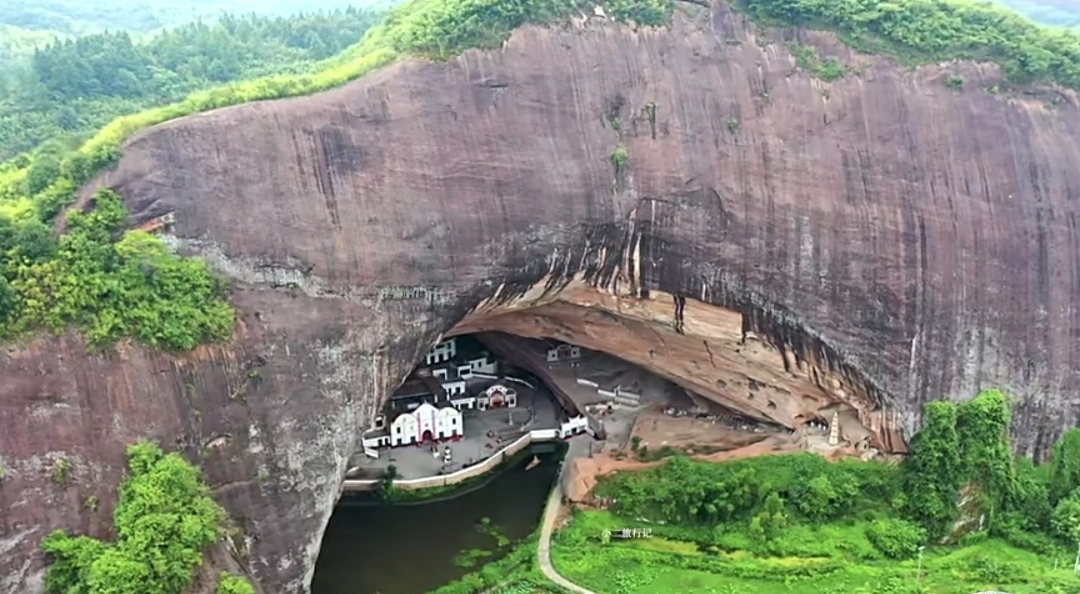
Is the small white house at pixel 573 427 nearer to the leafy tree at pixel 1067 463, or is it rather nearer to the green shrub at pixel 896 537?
the green shrub at pixel 896 537

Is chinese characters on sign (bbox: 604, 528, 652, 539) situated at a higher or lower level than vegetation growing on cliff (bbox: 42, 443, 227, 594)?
lower

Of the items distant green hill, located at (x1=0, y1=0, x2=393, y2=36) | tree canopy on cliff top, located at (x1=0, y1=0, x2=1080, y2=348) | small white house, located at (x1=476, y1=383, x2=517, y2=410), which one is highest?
distant green hill, located at (x1=0, y1=0, x2=393, y2=36)

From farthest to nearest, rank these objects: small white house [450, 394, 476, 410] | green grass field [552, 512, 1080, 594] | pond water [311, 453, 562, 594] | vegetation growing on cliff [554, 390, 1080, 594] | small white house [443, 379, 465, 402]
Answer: small white house [443, 379, 465, 402]
small white house [450, 394, 476, 410]
pond water [311, 453, 562, 594]
vegetation growing on cliff [554, 390, 1080, 594]
green grass field [552, 512, 1080, 594]

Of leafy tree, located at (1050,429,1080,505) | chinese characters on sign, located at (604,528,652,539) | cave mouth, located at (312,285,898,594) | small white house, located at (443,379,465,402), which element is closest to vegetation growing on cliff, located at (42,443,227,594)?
cave mouth, located at (312,285,898,594)

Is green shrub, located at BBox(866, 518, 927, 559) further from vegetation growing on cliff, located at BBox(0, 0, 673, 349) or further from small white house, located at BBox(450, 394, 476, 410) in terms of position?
vegetation growing on cliff, located at BBox(0, 0, 673, 349)

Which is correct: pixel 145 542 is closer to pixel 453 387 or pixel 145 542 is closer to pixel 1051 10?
pixel 453 387

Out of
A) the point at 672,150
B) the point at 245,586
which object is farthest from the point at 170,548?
the point at 672,150

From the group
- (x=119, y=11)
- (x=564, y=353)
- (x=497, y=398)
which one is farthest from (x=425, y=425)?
(x=119, y=11)
